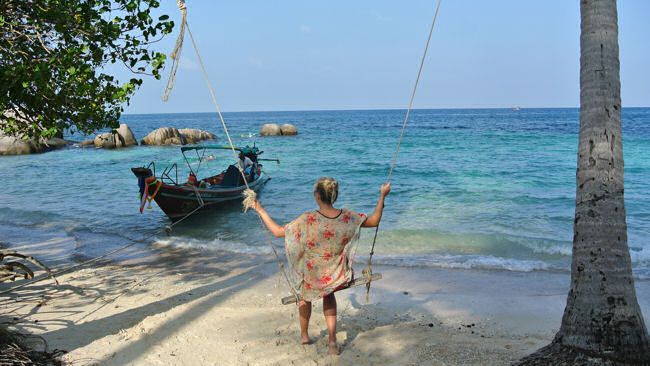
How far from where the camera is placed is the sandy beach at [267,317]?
183 inches

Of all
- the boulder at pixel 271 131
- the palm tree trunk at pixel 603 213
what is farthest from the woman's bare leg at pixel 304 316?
the boulder at pixel 271 131

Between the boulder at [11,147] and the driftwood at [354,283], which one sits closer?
the driftwood at [354,283]

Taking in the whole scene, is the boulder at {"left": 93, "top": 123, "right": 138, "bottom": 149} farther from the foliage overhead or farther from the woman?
the woman

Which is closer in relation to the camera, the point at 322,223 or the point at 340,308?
the point at 322,223

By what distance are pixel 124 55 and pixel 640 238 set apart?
11.2 meters

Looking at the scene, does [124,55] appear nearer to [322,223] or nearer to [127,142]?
[322,223]

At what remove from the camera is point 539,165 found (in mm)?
23828

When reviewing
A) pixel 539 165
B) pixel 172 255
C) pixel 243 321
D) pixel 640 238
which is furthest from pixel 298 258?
pixel 539 165

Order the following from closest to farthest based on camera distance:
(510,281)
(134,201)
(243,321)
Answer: (243,321) < (510,281) < (134,201)

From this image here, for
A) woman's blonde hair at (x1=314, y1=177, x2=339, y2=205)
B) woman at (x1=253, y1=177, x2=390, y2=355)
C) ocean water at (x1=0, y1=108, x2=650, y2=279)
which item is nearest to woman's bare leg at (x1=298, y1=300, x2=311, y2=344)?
woman at (x1=253, y1=177, x2=390, y2=355)

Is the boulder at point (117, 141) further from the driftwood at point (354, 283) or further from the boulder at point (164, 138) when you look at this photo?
the driftwood at point (354, 283)

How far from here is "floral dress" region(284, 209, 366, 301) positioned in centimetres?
412

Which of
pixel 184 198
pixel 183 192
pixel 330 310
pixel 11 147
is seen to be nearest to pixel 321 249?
pixel 330 310

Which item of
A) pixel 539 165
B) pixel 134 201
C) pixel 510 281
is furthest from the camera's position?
pixel 539 165
